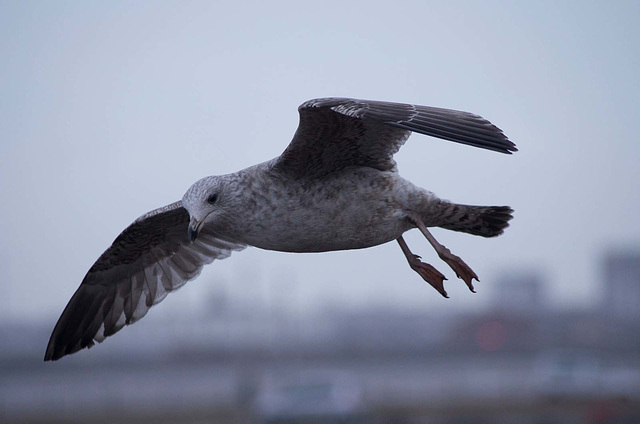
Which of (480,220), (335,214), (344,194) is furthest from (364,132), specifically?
(480,220)

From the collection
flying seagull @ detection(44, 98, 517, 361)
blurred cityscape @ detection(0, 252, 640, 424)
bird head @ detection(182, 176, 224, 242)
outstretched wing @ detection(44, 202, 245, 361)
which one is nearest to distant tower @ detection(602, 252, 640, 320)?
blurred cityscape @ detection(0, 252, 640, 424)

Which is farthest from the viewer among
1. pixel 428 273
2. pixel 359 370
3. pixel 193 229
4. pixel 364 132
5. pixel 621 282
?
pixel 621 282

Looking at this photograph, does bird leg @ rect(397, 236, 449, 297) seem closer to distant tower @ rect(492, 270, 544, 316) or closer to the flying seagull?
the flying seagull

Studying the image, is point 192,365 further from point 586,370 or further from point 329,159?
point 329,159

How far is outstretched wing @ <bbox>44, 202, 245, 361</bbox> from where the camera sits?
7434 millimetres

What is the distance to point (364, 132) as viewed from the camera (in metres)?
5.95

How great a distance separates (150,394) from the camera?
23.8 meters

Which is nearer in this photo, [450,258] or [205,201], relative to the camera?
[205,201]

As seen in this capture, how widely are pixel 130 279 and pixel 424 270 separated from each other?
273 centimetres

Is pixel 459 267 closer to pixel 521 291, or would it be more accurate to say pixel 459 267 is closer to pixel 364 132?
pixel 364 132

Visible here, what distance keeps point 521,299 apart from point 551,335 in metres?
17.9

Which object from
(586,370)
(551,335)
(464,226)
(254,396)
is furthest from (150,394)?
(551,335)

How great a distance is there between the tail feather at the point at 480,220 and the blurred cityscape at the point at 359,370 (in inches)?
410

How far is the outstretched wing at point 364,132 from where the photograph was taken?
5398 millimetres
